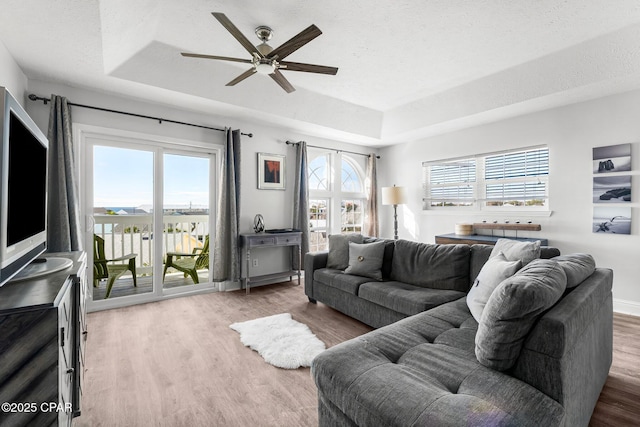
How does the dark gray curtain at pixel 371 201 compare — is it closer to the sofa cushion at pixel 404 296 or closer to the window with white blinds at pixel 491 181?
the window with white blinds at pixel 491 181

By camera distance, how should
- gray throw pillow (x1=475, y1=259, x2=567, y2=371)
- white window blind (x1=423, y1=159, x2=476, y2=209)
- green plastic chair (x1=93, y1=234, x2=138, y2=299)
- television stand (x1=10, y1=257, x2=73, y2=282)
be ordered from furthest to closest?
white window blind (x1=423, y1=159, x2=476, y2=209), green plastic chair (x1=93, y1=234, x2=138, y2=299), television stand (x1=10, y1=257, x2=73, y2=282), gray throw pillow (x1=475, y1=259, x2=567, y2=371)

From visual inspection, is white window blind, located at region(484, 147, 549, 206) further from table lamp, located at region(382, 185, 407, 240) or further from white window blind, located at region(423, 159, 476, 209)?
table lamp, located at region(382, 185, 407, 240)

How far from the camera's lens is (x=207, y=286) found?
418 cm

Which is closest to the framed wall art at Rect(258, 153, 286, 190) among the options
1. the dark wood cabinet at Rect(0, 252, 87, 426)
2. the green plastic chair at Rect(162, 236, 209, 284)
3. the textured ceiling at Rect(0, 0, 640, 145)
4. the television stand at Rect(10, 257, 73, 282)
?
the textured ceiling at Rect(0, 0, 640, 145)

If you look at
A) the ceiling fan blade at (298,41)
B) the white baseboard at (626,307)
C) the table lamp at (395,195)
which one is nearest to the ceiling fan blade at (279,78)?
the ceiling fan blade at (298,41)

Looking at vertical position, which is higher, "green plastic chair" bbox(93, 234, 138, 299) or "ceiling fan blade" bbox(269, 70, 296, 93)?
"ceiling fan blade" bbox(269, 70, 296, 93)

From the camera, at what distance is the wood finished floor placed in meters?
1.70

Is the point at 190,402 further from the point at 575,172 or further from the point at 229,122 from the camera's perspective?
the point at 575,172

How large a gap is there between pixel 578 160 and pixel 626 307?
1.70m

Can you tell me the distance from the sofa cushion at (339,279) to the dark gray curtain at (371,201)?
251 centimetres

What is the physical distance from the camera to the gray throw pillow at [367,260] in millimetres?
3097

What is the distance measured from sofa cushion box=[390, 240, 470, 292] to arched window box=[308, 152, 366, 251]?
2443mm

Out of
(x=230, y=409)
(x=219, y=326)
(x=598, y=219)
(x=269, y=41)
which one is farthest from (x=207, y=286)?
(x=598, y=219)

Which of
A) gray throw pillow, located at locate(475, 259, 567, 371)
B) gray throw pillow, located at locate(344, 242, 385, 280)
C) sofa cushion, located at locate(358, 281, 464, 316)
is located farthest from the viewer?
gray throw pillow, located at locate(344, 242, 385, 280)
